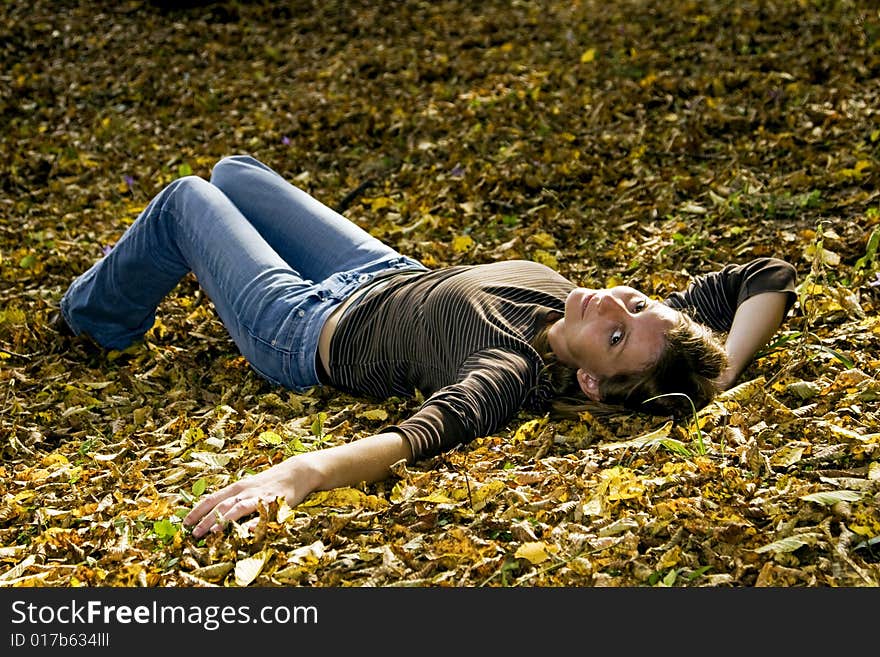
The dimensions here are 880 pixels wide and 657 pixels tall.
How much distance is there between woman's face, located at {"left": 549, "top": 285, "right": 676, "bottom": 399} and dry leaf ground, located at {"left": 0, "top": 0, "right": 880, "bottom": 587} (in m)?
0.20

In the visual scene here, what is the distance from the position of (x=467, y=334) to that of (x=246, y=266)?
40.8 inches

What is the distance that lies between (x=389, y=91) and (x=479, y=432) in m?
4.75

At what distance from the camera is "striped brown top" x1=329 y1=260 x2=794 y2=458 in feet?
9.95

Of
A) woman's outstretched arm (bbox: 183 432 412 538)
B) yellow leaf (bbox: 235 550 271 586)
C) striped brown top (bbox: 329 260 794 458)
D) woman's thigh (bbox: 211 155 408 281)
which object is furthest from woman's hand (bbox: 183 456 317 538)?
woman's thigh (bbox: 211 155 408 281)

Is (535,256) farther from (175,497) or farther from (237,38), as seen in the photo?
(237,38)

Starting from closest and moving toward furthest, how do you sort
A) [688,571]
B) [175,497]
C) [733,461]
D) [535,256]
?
[688,571]
[733,461]
[175,497]
[535,256]

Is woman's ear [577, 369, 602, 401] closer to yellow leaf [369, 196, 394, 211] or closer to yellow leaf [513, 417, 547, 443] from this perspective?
yellow leaf [513, 417, 547, 443]

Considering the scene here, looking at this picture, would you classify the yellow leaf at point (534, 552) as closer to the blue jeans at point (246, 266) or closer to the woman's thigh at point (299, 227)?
the blue jeans at point (246, 266)

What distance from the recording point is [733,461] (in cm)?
278

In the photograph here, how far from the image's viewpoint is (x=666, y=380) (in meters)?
3.12

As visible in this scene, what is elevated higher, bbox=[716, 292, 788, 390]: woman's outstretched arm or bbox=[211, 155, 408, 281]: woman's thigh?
bbox=[211, 155, 408, 281]: woman's thigh

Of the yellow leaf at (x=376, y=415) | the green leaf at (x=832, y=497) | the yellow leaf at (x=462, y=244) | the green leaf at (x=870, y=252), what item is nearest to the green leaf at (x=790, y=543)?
the green leaf at (x=832, y=497)

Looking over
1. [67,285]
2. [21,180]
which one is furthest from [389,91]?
[67,285]

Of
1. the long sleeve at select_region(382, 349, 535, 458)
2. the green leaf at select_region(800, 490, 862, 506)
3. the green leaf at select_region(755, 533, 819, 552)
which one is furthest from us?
the long sleeve at select_region(382, 349, 535, 458)
